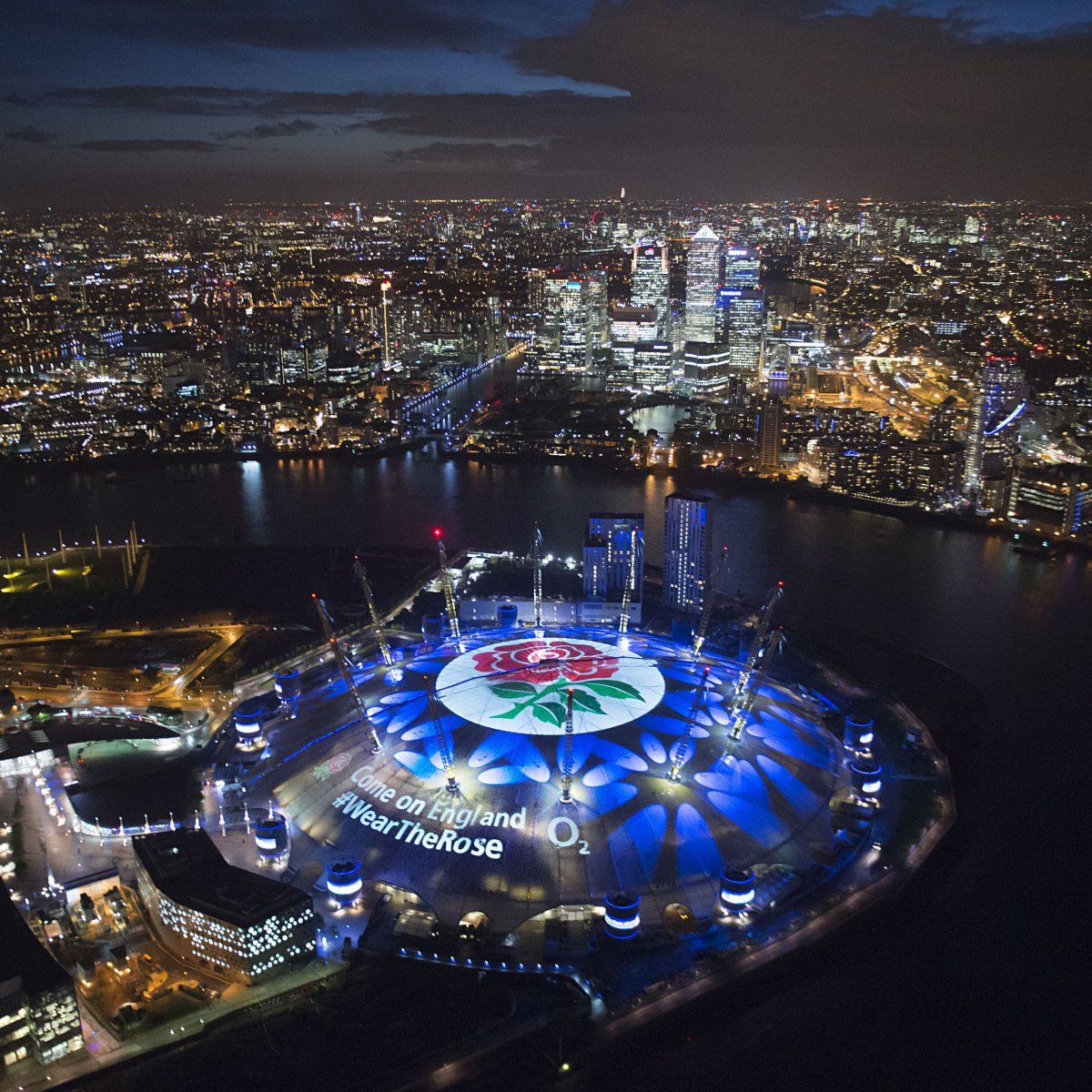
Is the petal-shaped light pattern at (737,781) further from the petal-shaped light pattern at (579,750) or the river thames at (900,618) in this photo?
the river thames at (900,618)

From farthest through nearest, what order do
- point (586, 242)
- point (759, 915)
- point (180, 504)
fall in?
point (586, 242)
point (180, 504)
point (759, 915)

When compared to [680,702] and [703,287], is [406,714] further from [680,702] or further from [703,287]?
[703,287]

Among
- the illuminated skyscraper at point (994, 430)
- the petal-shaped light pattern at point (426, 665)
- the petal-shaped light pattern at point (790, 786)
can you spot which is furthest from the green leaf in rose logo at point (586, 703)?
the illuminated skyscraper at point (994, 430)

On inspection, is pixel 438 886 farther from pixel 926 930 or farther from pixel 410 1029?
pixel 926 930

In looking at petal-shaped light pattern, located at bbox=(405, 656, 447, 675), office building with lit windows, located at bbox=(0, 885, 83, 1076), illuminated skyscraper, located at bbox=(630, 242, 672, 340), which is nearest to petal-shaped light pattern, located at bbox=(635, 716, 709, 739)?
petal-shaped light pattern, located at bbox=(405, 656, 447, 675)

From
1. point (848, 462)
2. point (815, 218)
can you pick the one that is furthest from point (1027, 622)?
point (815, 218)

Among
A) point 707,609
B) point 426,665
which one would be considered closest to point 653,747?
point 426,665
